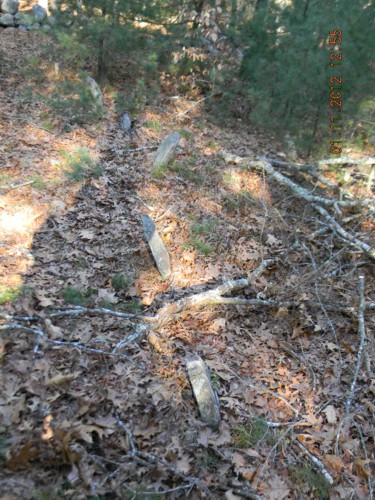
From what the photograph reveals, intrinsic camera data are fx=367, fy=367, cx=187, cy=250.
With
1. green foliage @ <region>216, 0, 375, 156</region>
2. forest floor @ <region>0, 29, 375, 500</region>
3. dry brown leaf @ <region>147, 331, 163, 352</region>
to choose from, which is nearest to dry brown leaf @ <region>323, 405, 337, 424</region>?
forest floor @ <region>0, 29, 375, 500</region>

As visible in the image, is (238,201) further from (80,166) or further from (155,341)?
(155,341)

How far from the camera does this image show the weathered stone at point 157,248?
519cm

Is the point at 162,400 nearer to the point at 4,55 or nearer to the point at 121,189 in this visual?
the point at 121,189

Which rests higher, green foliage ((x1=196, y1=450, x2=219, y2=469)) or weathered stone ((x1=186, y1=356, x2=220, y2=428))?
weathered stone ((x1=186, y1=356, x2=220, y2=428))

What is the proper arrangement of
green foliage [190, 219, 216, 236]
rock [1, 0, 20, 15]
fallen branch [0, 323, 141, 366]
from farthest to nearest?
rock [1, 0, 20, 15] → green foliage [190, 219, 216, 236] → fallen branch [0, 323, 141, 366]

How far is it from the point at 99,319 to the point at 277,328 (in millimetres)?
2239

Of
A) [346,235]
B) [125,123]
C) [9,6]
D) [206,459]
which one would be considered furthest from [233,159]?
[9,6]

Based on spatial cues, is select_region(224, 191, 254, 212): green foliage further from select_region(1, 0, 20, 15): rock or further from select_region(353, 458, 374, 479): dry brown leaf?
select_region(1, 0, 20, 15): rock

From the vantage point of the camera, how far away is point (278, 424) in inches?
141

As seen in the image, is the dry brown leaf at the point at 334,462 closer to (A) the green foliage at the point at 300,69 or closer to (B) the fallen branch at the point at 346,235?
(B) the fallen branch at the point at 346,235

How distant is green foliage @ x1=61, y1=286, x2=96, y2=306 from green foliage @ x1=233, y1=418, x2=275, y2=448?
2.19m

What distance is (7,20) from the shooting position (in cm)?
1235

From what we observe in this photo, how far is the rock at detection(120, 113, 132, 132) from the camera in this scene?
884 cm

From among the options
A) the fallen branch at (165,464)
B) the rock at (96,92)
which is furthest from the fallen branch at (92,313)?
the rock at (96,92)
